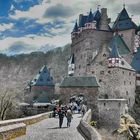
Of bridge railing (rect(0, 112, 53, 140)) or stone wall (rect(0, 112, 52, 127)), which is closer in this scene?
bridge railing (rect(0, 112, 53, 140))

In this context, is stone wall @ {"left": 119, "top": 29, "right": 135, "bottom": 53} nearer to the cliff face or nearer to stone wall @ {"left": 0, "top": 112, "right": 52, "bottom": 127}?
the cliff face

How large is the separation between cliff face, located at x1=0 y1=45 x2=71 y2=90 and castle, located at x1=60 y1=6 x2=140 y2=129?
37100mm

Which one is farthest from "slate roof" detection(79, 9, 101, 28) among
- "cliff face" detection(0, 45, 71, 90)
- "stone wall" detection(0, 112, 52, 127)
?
"stone wall" detection(0, 112, 52, 127)

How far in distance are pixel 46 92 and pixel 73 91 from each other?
916 cm

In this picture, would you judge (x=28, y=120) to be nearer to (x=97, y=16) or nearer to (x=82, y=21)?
(x=82, y=21)

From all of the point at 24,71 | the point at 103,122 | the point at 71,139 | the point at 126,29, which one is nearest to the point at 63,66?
the point at 24,71

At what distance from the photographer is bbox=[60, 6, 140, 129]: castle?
52719mm

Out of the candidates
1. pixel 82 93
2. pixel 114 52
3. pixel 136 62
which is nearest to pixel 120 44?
→ pixel 136 62

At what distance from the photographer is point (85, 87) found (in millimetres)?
59312

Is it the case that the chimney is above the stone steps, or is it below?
above

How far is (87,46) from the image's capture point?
227 ft

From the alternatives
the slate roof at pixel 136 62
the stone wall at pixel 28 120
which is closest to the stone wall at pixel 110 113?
the stone wall at pixel 28 120

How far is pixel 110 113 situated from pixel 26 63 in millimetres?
74850

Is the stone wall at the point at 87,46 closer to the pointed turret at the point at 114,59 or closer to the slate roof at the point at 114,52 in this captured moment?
the slate roof at the point at 114,52
